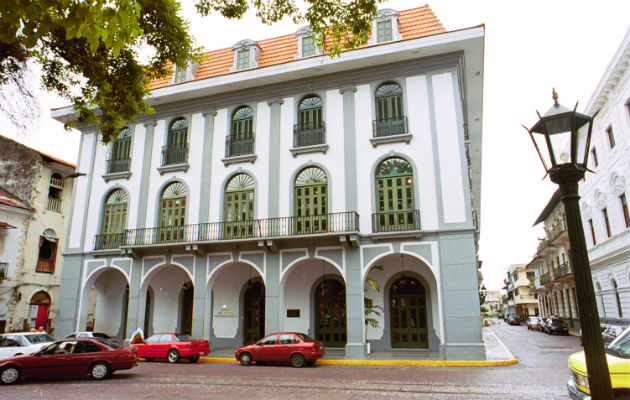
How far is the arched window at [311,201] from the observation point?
19062mm

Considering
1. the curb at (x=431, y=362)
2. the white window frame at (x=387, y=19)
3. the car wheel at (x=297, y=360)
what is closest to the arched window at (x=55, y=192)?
the car wheel at (x=297, y=360)

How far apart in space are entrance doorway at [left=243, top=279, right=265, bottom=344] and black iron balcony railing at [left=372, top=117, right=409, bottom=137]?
9.46 metres

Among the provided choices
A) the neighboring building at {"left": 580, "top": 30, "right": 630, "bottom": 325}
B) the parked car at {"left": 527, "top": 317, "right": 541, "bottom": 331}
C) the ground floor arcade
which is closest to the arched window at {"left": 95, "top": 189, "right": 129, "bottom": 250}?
the ground floor arcade

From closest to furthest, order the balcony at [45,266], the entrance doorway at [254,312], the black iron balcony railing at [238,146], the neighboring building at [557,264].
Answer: the black iron balcony railing at [238,146]
the entrance doorway at [254,312]
the balcony at [45,266]
the neighboring building at [557,264]

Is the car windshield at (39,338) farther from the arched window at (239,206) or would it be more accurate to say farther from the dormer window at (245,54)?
the dormer window at (245,54)

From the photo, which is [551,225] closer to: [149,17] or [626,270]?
[626,270]

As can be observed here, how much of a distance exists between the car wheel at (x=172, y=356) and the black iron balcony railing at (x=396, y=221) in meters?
9.43

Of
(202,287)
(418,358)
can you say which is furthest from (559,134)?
(202,287)

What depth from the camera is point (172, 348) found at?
17344 millimetres

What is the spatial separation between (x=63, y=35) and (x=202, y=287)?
1353cm

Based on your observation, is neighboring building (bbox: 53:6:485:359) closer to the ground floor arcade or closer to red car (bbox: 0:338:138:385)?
the ground floor arcade

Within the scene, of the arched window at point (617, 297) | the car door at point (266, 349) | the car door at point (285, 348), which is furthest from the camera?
the arched window at point (617, 297)

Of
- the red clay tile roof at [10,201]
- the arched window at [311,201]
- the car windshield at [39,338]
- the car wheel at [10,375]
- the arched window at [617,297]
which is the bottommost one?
the car wheel at [10,375]

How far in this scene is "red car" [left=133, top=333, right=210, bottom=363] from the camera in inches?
679
